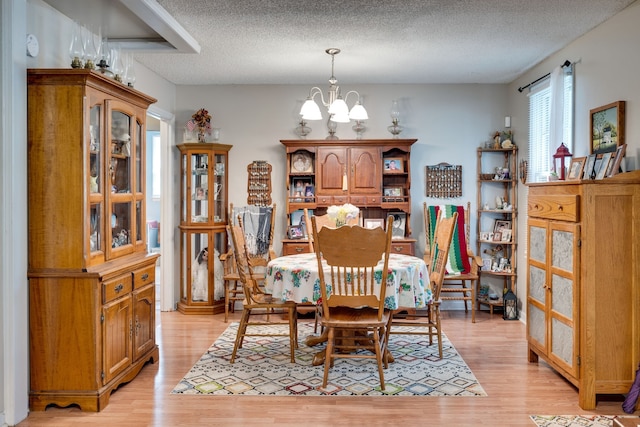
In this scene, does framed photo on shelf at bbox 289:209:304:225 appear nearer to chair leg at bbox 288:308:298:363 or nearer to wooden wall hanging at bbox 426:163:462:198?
wooden wall hanging at bbox 426:163:462:198

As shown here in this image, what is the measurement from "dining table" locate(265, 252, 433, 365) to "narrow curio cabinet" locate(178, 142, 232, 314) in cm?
215

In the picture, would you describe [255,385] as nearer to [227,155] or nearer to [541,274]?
[541,274]

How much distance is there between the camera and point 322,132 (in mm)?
6398

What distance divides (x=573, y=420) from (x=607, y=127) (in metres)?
2.13

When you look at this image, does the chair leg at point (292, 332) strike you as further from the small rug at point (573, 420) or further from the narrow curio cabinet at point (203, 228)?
the narrow curio cabinet at point (203, 228)

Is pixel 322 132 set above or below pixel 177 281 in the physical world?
above

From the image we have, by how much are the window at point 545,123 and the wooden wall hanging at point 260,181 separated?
2.87 m

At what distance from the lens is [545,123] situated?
206 inches

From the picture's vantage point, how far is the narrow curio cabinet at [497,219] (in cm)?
602

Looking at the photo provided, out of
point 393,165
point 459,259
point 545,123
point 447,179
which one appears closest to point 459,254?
point 459,259

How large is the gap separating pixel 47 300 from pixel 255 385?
1421 millimetres

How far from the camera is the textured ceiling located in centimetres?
373

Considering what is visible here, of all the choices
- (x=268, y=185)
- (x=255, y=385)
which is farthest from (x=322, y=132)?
(x=255, y=385)

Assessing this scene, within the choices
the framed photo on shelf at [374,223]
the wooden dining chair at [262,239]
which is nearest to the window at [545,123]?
the framed photo on shelf at [374,223]
